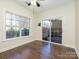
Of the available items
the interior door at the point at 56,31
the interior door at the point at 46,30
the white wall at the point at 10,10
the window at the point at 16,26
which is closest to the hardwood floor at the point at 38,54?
the white wall at the point at 10,10

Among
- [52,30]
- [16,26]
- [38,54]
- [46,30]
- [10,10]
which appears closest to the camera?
[38,54]

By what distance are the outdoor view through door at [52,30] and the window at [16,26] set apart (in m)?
1.46

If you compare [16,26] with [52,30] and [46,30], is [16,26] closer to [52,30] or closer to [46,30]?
[46,30]

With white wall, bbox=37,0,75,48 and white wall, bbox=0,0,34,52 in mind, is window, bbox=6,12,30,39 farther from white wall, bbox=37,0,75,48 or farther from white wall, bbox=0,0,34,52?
white wall, bbox=37,0,75,48

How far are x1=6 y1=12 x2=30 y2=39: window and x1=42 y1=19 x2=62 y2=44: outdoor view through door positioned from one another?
57.3 inches

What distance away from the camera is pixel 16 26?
203 inches

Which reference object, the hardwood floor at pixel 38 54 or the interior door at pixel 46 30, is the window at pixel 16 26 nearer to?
the hardwood floor at pixel 38 54

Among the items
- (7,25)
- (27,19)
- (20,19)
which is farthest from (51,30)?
(7,25)

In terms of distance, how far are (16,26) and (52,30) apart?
2852 mm

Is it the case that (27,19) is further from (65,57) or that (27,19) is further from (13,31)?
(65,57)

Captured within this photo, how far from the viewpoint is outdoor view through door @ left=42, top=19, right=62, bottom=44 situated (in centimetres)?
590

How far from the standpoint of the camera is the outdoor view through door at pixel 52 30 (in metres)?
5.90

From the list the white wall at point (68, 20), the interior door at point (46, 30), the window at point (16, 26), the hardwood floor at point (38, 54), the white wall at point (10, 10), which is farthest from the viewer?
the interior door at point (46, 30)

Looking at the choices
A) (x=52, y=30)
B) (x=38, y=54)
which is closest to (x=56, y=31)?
(x=52, y=30)
